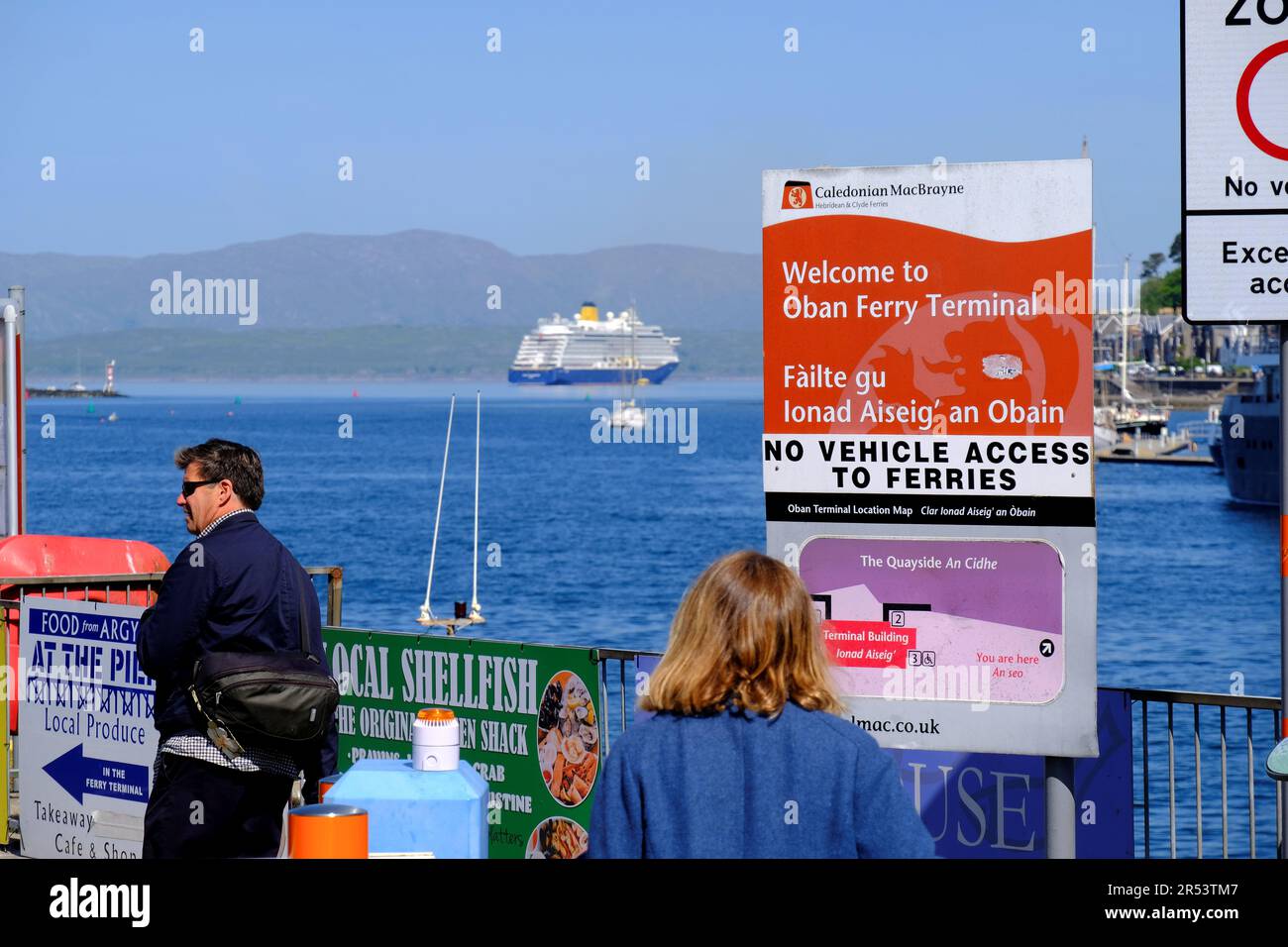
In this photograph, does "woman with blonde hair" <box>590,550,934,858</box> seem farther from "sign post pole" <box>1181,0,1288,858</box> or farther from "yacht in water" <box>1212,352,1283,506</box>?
"yacht in water" <box>1212,352,1283,506</box>

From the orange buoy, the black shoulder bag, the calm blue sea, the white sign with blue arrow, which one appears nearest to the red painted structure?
the white sign with blue arrow

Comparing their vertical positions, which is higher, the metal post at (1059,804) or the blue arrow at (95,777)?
the metal post at (1059,804)

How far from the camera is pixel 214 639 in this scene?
605cm

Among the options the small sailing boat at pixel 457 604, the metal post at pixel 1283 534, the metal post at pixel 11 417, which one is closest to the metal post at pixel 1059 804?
the metal post at pixel 1283 534

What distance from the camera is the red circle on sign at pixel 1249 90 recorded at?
4707 millimetres

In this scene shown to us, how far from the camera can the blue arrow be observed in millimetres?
8398

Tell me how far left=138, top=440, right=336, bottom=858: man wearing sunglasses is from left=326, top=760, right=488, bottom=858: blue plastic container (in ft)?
6.47

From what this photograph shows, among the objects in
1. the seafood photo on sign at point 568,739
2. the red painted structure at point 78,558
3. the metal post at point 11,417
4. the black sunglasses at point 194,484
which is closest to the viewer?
the black sunglasses at point 194,484

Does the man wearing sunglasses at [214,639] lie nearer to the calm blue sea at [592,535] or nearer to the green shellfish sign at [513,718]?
the green shellfish sign at [513,718]

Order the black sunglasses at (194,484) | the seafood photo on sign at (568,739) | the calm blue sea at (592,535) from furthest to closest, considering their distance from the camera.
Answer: the calm blue sea at (592,535)
the seafood photo on sign at (568,739)
the black sunglasses at (194,484)

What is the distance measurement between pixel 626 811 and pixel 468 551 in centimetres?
7919

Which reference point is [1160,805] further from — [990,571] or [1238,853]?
[990,571]

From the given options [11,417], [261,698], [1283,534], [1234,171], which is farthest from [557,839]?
[11,417]

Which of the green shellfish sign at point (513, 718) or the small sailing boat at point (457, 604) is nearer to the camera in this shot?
the green shellfish sign at point (513, 718)
